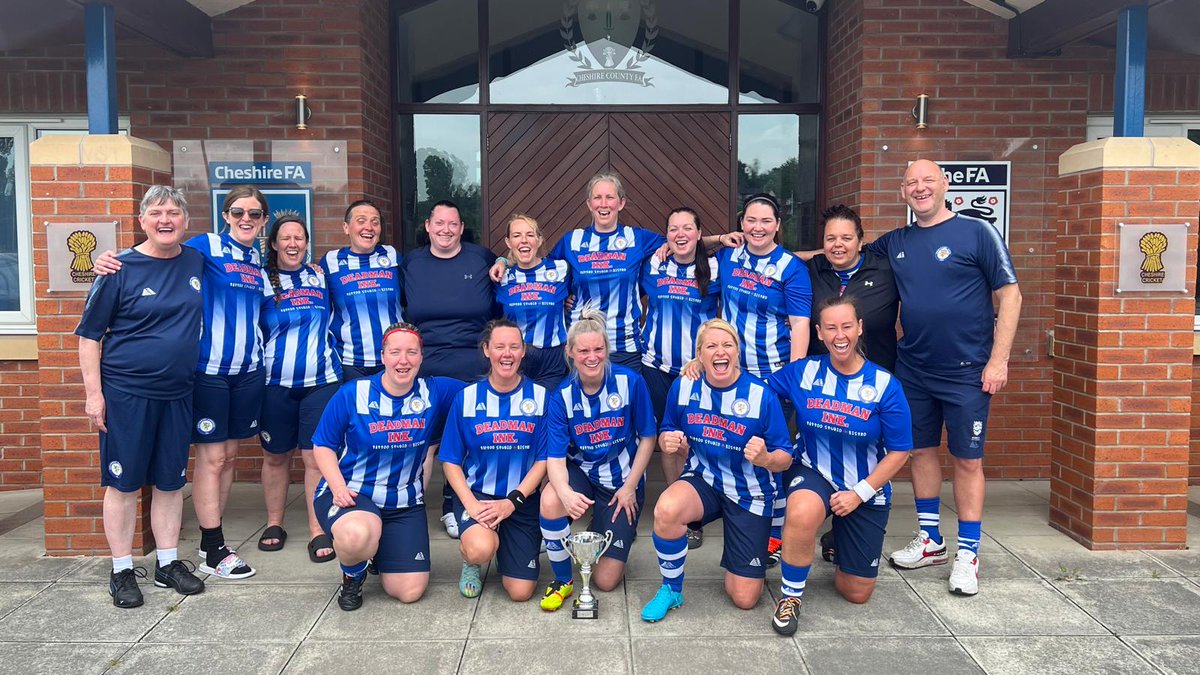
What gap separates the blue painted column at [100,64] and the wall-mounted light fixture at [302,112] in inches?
53.9

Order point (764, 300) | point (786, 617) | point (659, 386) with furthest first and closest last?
point (659, 386) < point (764, 300) < point (786, 617)

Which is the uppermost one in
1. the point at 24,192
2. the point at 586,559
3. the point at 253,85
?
the point at 253,85

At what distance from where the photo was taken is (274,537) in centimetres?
473

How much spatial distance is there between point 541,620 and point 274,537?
177 cm

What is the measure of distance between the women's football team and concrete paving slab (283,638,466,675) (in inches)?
18.0

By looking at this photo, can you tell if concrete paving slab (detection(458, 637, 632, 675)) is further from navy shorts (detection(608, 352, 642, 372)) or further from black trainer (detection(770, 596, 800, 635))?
navy shorts (detection(608, 352, 642, 372))

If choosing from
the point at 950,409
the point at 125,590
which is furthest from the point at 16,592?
the point at 950,409

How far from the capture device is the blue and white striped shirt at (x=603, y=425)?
3996 millimetres

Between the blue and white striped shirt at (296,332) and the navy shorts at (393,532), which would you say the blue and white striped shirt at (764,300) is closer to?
the navy shorts at (393,532)

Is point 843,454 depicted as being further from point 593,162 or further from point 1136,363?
point 593,162

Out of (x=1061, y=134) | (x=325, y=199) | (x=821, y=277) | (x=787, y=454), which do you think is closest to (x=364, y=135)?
(x=325, y=199)

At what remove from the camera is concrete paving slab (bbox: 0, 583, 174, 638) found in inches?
143

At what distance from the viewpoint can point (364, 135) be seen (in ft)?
19.5

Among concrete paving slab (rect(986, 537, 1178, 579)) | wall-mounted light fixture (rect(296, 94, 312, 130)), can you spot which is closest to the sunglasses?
wall-mounted light fixture (rect(296, 94, 312, 130))
